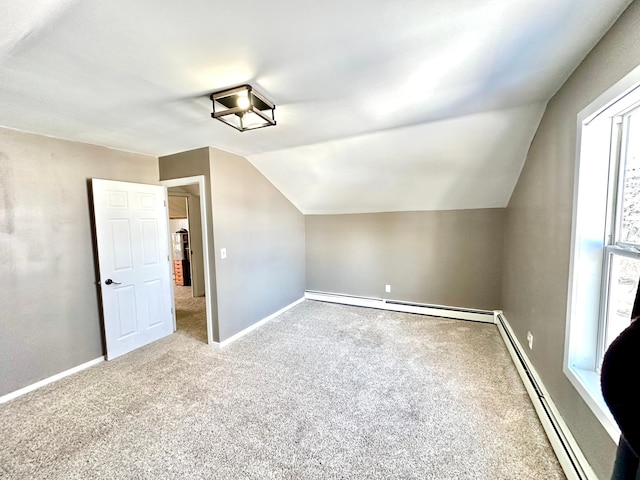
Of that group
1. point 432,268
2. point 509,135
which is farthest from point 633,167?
point 432,268

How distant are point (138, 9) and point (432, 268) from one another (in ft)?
13.4

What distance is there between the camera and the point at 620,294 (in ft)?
4.51

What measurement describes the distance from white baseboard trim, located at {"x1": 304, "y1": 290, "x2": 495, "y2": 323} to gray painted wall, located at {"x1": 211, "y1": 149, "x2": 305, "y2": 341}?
634 mm

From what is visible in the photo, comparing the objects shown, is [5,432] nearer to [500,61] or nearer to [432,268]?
[500,61]

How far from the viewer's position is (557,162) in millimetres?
1790

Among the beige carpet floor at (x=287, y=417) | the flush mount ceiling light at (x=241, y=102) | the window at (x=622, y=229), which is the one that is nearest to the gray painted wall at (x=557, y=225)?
the window at (x=622, y=229)

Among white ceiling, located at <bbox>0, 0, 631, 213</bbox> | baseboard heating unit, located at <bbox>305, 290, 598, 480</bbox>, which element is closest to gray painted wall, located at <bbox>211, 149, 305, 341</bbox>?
white ceiling, located at <bbox>0, 0, 631, 213</bbox>

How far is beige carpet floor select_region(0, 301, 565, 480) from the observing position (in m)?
1.56

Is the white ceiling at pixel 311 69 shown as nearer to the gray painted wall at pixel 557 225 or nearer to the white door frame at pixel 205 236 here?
the gray painted wall at pixel 557 225

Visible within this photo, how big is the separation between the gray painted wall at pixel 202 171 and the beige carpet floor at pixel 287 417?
59 centimetres

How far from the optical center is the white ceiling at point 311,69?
1.09 m

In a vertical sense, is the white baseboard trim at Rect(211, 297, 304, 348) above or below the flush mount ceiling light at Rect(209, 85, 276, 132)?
below

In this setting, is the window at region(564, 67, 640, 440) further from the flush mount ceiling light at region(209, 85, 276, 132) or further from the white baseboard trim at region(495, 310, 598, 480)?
the flush mount ceiling light at region(209, 85, 276, 132)

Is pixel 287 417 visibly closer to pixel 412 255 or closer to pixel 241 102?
pixel 241 102
